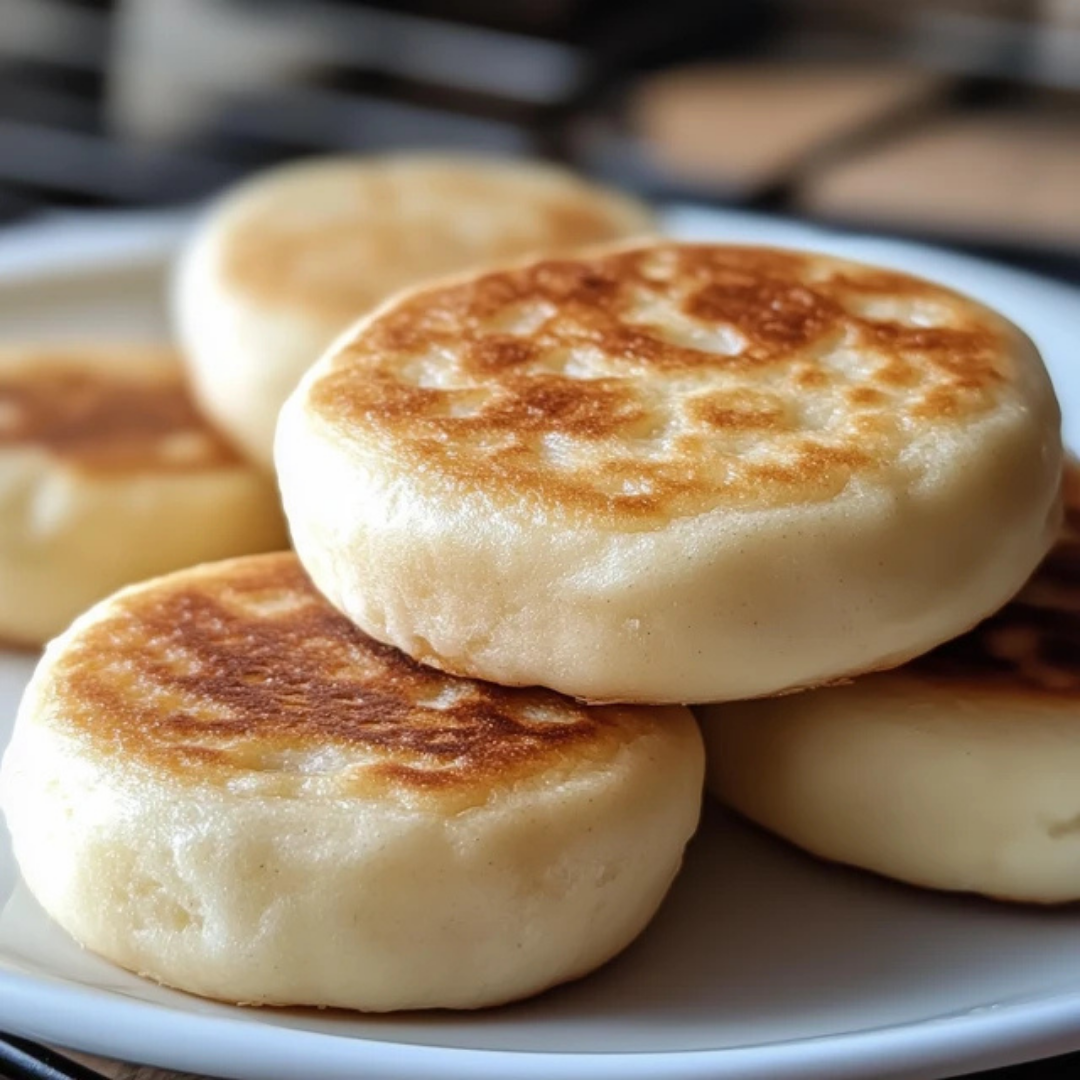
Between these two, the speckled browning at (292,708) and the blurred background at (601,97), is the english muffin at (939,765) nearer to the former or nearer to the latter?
the speckled browning at (292,708)

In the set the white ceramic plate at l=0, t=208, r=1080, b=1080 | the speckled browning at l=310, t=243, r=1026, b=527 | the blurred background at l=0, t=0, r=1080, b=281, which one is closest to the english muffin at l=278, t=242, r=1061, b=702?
the speckled browning at l=310, t=243, r=1026, b=527

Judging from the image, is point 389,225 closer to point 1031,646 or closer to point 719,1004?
point 1031,646

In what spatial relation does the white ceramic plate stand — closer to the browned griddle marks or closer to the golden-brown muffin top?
the browned griddle marks

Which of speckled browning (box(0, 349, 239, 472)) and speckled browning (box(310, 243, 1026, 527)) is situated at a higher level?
speckled browning (box(310, 243, 1026, 527))

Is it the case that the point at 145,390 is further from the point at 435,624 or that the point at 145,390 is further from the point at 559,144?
the point at 559,144

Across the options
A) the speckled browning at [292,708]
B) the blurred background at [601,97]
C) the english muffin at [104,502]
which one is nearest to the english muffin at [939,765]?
the speckled browning at [292,708]
